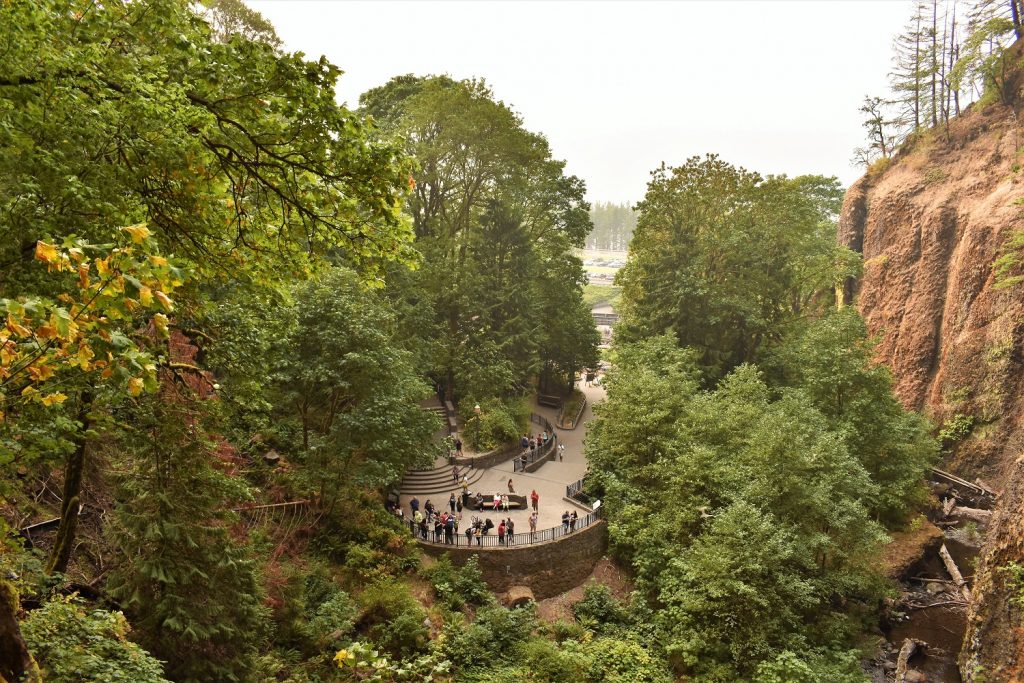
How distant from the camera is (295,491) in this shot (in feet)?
50.2

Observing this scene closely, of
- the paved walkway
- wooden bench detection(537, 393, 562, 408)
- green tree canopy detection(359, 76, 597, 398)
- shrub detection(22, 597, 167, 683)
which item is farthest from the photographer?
wooden bench detection(537, 393, 562, 408)

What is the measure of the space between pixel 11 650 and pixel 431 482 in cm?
1763

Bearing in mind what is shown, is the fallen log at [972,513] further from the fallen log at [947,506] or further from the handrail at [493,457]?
the handrail at [493,457]

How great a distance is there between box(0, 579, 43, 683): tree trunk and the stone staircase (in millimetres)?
16822

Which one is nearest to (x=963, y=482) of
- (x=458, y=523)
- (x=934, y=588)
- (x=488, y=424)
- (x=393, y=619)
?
(x=934, y=588)

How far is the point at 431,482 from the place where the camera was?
70.1 feet

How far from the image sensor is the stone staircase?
68.7ft

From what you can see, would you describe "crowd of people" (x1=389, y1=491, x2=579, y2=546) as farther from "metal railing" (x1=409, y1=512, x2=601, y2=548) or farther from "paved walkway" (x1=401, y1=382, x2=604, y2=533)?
"paved walkway" (x1=401, y1=382, x2=604, y2=533)

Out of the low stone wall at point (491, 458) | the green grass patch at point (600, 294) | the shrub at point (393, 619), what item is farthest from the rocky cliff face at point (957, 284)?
the green grass patch at point (600, 294)

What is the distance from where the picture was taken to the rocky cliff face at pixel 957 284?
24.0 m

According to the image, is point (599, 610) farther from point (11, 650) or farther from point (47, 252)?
point (47, 252)

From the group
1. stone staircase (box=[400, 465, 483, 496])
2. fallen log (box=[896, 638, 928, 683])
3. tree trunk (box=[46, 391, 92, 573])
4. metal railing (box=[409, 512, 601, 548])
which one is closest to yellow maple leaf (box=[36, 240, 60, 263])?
tree trunk (box=[46, 391, 92, 573])

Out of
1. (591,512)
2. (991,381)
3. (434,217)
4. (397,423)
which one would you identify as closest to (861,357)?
(991,381)

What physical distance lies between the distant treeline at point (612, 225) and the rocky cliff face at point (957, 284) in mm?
→ 88233
